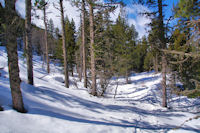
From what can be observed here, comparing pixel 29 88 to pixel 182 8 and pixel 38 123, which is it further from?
pixel 182 8

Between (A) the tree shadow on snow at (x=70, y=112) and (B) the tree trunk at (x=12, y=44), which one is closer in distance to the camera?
(B) the tree trunk at (x=12, y=44)

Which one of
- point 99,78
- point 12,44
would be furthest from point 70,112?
point 99,78

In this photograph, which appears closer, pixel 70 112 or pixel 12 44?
pixel 12 44

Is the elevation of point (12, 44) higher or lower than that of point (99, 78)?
higher

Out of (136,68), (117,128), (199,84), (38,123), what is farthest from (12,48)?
(136,68)

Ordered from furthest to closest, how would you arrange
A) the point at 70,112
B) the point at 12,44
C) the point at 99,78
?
the point at 99,78
the point at 70,112
the point at 12,44

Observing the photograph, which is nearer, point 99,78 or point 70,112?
point 70,112

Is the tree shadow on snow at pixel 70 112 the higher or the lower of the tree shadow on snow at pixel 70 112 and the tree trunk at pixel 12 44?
the lower

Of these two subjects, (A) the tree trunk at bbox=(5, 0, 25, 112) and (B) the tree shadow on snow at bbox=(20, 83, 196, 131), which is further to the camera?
(B) the tree shadow on snow at bbox=(20, 83, 196, 131)

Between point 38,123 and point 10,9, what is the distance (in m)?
2.99

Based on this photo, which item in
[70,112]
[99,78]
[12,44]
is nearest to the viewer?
[12,44]

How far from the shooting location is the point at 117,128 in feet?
12.7

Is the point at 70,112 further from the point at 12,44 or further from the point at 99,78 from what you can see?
the point at 99,78

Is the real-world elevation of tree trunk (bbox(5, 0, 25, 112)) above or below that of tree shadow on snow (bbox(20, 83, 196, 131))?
above
